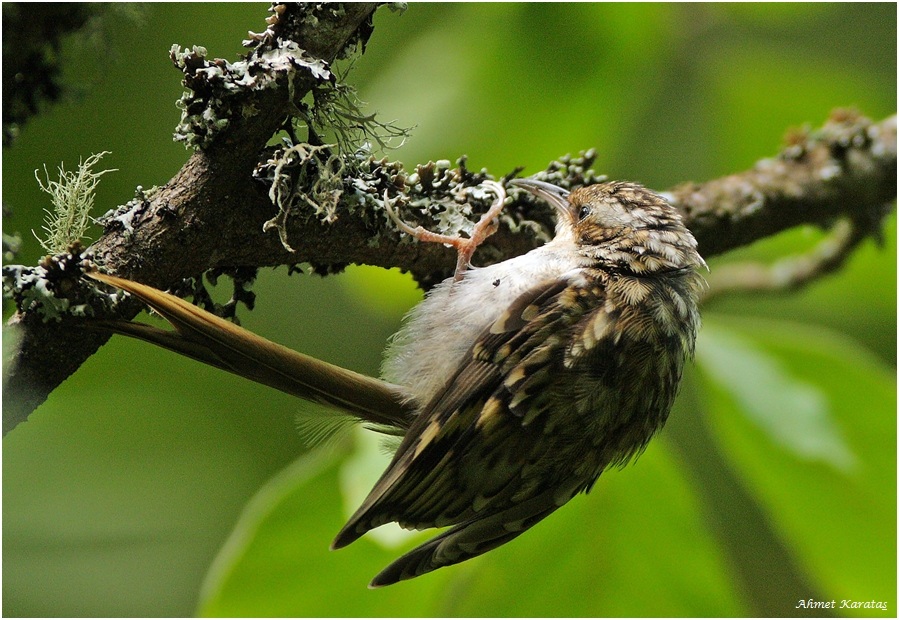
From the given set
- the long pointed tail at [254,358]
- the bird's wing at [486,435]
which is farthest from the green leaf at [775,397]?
the long pointed tail at [254,358]

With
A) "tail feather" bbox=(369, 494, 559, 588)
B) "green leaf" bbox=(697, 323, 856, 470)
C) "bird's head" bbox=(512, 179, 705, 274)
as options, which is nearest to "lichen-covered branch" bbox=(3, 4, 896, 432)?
"bird's head" bbox=(512, 179, 705, 274)

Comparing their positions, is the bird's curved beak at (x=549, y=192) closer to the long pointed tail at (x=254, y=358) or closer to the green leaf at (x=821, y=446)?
the long pointed tail at (x=254, y=358)

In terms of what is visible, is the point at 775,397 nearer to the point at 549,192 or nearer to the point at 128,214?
the point at 549,192

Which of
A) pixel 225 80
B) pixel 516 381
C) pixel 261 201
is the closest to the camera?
pixel 225 80

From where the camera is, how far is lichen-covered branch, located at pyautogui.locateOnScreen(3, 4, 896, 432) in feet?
4.27

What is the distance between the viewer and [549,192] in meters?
1.99

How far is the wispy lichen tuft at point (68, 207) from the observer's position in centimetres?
136

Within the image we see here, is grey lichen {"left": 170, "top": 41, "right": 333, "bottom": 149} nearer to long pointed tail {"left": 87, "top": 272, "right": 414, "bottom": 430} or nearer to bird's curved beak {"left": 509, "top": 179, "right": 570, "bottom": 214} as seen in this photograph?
long pointed tail {"left": 87, "top": 272, "right": 414, "bottom": 430}

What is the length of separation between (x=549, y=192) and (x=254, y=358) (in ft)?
3.04

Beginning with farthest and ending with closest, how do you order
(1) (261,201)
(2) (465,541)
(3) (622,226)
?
1. (3) (622,226)
2. (2) (465,541)
3. (1) (261,201)

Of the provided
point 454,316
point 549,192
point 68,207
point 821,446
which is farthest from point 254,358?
point 821,446

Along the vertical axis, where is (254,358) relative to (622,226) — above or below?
below

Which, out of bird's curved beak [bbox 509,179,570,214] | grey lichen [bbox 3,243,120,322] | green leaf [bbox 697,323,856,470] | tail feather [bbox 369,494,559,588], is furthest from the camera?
green leaf [bbox 697,323,856,470]

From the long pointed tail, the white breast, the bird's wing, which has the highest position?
the white breast
